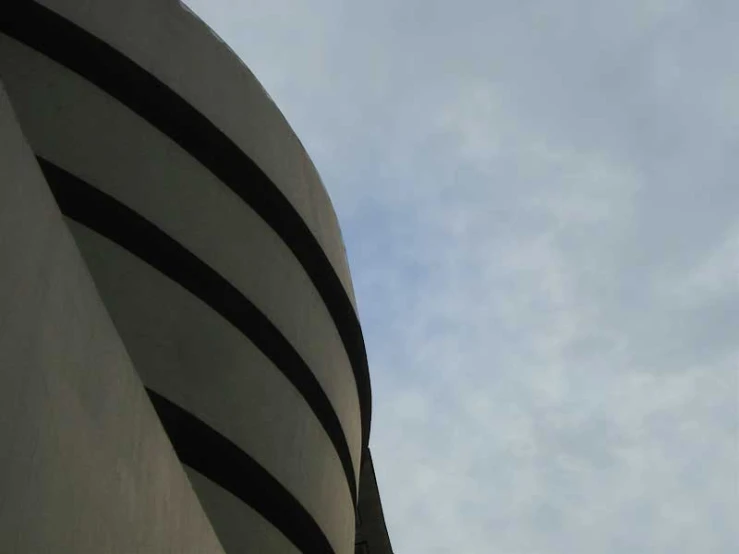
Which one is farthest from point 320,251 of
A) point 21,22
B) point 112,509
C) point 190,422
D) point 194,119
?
point 112,509

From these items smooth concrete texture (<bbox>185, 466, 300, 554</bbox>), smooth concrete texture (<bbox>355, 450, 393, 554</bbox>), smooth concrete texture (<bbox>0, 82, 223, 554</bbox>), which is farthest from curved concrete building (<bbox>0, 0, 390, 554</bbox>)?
smooth concrete texture (<bbox>355, 450, 393, 554</bbox>)

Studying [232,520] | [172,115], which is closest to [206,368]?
[232,520]

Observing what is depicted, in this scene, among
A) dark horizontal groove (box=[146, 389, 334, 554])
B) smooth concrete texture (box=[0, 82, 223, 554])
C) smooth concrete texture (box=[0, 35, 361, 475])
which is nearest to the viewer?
smooth concrete texture (box=[0, 82, 223, 554])

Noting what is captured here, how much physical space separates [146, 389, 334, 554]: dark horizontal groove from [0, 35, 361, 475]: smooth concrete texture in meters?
1.91

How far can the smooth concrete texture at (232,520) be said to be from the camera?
35.0 ft

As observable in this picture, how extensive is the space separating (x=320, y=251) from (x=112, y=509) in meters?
9.73

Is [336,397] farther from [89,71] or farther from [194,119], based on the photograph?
[89,71]

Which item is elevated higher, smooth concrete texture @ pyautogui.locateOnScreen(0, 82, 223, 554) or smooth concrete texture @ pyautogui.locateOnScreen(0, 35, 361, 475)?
smooth concrete texture @ pyautogui.locateOnScreen(0, 35, 361, 475)

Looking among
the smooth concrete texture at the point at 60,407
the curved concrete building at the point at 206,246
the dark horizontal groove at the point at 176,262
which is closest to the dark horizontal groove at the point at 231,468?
the curved concrete building at the point at 206,246

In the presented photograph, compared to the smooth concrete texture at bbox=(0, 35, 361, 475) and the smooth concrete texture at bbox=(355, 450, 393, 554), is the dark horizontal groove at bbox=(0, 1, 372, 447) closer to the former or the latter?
the smooth concrete texture at bbox=(0, 35, 361, 475)

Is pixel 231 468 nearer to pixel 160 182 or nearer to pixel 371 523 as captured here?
pixel 160 182

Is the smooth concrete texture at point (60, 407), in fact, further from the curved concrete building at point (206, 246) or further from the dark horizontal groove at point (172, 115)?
the dark horizontal groove at point (172, 115)

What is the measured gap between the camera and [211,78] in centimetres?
1265

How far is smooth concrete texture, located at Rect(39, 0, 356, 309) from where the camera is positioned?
1170cm
